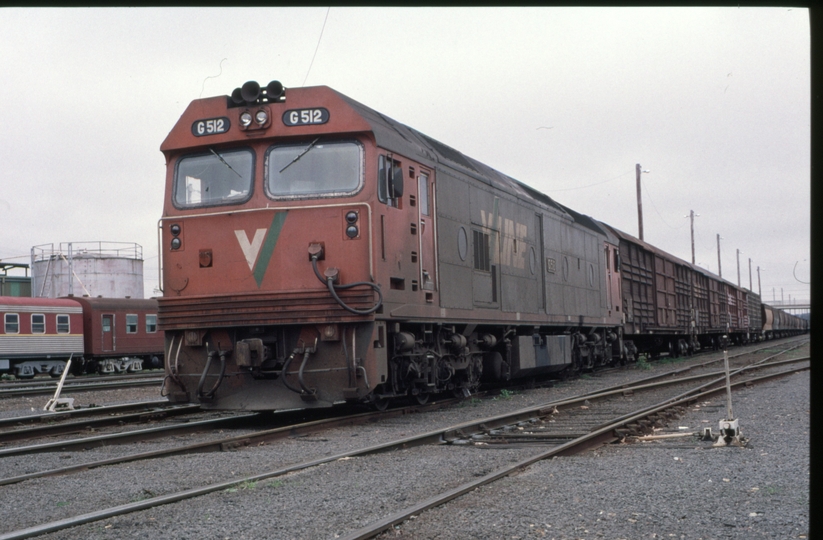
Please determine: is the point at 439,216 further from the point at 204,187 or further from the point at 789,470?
the point at 789,470

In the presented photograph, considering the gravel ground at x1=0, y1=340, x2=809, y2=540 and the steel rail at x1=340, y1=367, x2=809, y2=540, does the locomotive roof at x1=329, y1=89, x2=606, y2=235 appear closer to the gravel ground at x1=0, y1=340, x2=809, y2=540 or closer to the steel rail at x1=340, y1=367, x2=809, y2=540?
the gravel ground at x1=0, y1=340, x2=809, y2=540

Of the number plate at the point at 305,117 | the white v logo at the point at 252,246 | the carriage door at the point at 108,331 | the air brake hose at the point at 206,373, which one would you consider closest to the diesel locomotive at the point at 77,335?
the carriage door at the point at 108,331

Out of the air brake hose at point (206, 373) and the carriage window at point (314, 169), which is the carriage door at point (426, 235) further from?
the air brake hose at point (206, 373)

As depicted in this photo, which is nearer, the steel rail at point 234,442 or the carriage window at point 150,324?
the steel rail at point 234,442

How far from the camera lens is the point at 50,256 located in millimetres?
38594

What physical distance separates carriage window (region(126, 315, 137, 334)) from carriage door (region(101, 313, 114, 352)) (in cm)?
63

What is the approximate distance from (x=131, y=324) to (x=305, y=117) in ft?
77.3

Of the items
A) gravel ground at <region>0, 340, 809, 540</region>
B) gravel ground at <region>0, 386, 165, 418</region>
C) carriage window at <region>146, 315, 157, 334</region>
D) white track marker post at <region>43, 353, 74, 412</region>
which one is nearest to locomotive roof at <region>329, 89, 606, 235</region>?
gravel ground at <region>0, 340, 809, 540</region>

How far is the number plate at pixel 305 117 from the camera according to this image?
934cm

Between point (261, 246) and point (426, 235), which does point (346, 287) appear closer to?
point (261, 246)

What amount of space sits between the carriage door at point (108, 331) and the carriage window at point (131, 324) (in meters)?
0.63

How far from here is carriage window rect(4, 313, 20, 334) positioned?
26531 millimetres

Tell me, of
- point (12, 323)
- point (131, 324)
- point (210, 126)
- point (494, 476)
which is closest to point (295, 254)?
point (210, 126)

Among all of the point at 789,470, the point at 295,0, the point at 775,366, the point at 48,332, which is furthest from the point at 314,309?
the point at 48,332
